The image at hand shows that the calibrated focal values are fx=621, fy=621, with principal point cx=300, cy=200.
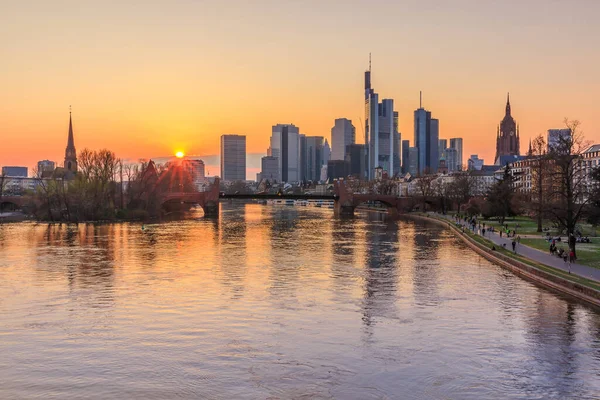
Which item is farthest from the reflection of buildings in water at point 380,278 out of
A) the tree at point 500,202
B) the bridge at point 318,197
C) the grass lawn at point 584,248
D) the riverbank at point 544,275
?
the bridge at point 318,197

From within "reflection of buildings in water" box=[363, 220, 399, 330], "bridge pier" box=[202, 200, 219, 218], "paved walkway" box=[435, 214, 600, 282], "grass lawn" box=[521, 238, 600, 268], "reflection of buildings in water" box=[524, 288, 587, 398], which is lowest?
"reflection of buildings in water" box=[524, 288, 587, 398]

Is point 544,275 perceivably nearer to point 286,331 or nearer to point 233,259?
point 286,331

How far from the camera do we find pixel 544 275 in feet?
140

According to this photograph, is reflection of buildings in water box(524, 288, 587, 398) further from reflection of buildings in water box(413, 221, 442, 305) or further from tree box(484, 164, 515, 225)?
tree box(484, 164, 515, 225)

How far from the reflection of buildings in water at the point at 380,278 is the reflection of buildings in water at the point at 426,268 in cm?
162

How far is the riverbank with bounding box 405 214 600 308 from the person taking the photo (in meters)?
36.0

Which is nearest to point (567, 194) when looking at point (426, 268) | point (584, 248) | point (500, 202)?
point (584, 248)

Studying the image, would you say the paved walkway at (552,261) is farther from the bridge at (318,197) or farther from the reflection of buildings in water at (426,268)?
the bridge at (318,197)

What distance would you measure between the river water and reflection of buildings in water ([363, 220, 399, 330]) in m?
0.23

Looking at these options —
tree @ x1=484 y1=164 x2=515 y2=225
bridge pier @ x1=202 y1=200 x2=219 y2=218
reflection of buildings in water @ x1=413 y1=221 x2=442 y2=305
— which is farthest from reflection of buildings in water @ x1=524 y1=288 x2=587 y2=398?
bridge pier @ x1=202 y1=200 x2=219 y2=218

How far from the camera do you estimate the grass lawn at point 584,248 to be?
1858 inches

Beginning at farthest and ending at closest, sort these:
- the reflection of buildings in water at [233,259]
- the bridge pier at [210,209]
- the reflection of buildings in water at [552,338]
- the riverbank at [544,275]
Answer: the bridge pier at [210,209] → the reflection of buildings in water at [233,259] → the riverbank at [544,275] → the reflection of buildings in water at [552,338]

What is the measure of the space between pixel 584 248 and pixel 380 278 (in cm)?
2200

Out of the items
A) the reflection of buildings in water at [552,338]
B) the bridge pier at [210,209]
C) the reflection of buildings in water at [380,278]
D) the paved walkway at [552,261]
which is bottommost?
the reflection of buildings in water at [552,338]
